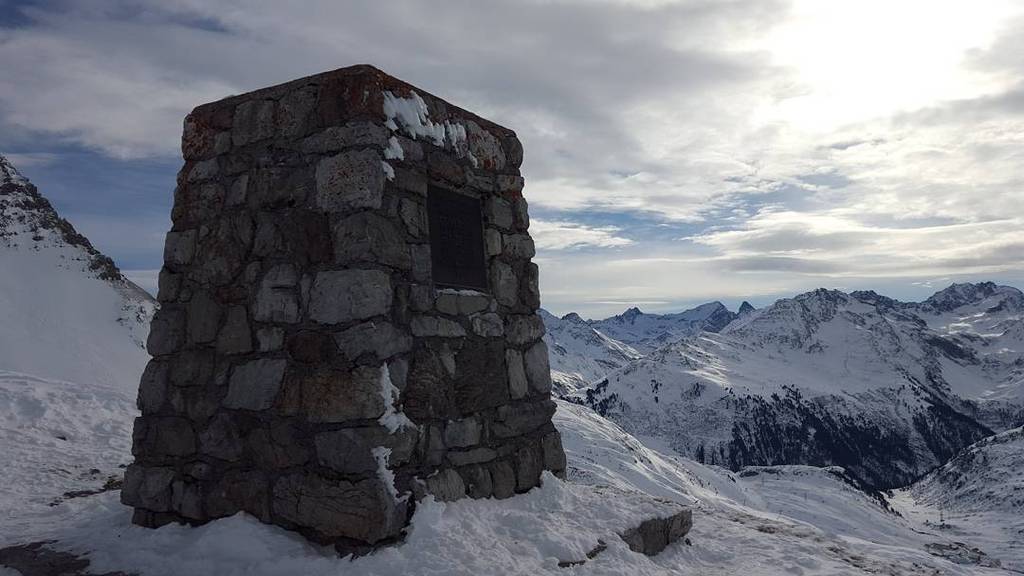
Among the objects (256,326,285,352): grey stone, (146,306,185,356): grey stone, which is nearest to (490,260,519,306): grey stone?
(256,326,285,352): grey stone

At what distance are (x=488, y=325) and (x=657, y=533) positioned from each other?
2594 millimetres

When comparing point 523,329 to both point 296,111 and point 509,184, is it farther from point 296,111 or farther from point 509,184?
point 296,111

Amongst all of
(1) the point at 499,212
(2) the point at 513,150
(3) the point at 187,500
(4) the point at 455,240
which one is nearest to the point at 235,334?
(3) the point at 187,500

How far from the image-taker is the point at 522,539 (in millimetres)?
5020

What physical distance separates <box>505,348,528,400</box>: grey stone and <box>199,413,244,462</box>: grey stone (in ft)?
8.21

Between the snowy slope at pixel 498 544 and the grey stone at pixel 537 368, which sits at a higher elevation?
the grey stone at pixel 537 368

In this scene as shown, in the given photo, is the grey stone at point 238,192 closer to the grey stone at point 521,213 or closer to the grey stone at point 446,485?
the grey stone at point 521,213

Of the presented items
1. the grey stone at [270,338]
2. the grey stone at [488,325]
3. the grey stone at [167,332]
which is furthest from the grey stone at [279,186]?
the grey stone at [488,325]

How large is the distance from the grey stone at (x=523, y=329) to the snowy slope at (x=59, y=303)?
16276 millimetres

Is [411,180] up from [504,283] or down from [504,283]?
up

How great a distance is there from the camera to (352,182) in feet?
16.3

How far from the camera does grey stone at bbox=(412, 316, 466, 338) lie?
5.20m

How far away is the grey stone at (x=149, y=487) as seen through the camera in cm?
544

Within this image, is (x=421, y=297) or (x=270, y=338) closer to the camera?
(x=270, y=338)
